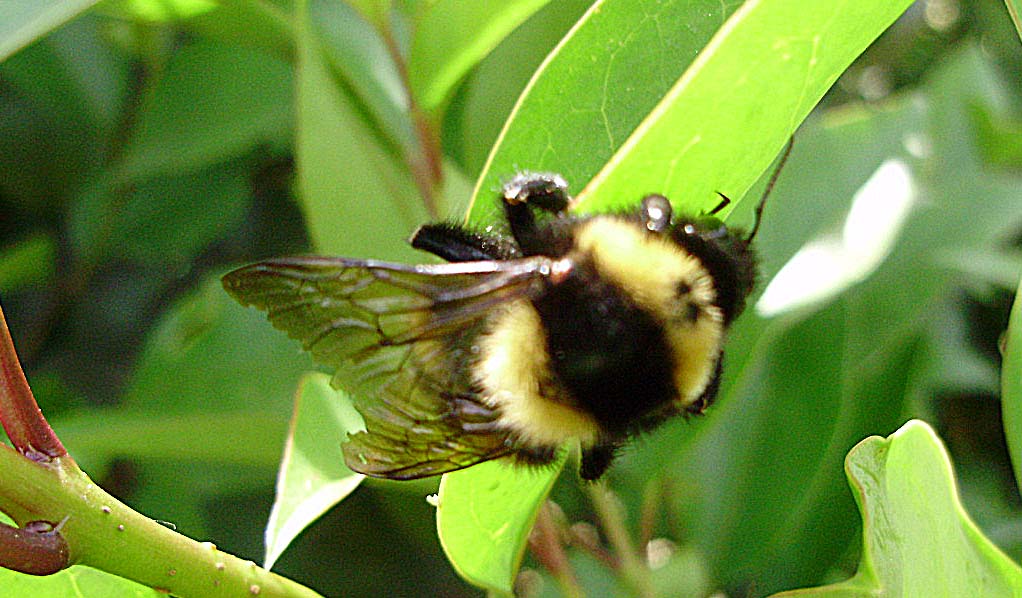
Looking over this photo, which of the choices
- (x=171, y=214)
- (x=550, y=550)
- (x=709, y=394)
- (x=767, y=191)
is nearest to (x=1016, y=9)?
(x=767, y=191)

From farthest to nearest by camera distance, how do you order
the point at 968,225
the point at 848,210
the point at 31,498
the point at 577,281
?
the point at 968,225 < the point at 848,210 < the point at 577,281 < the point at 31,498

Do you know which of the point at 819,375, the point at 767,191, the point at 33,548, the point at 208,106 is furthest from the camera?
the point at 208,106

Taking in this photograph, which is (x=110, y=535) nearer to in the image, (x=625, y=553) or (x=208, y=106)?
(x=625, y=553)

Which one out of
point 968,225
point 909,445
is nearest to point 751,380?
point 968,225

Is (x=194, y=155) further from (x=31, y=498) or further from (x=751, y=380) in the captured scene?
(x=31, y=498)

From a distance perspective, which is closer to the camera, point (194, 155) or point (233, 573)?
point (233, 573)

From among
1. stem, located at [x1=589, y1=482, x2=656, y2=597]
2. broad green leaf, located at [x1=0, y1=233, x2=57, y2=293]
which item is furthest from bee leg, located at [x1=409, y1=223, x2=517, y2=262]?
broad green leaf, located at [x1=0, y1=233, x2=57, y2=293]

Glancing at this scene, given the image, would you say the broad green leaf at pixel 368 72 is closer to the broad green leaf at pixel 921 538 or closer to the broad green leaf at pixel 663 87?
the broad green leaf at pixel 663 87

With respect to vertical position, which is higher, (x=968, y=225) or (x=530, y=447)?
(x=530, y=447)
